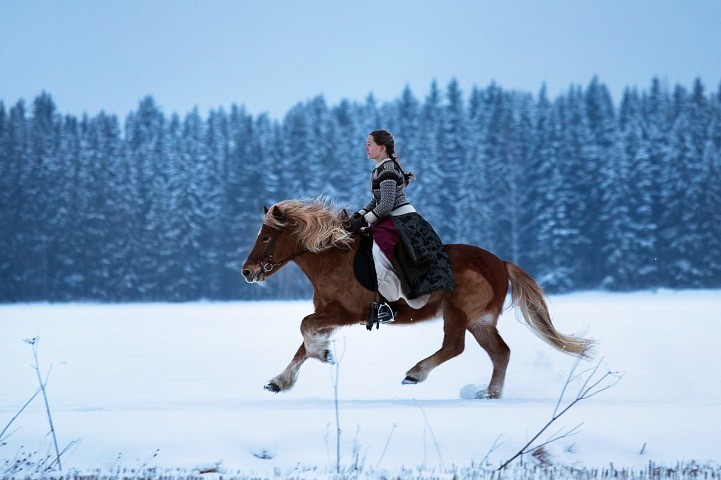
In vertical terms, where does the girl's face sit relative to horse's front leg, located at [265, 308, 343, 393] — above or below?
above

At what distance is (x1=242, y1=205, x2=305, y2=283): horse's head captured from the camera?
8656mm

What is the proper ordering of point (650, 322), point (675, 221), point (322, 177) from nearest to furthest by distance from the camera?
1. point (650, 322)
2. point (675, 221)
3. point (322, 177)

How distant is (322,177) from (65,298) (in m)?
20.7

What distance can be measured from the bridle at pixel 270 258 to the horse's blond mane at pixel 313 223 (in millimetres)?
82

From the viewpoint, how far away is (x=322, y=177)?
68188 mm

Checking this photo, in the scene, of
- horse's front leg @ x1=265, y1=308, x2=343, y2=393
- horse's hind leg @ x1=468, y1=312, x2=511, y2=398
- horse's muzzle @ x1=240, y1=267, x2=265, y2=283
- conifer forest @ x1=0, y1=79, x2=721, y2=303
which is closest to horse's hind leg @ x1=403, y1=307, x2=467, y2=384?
horse's hind leg @ x1=468, y1=312, x2=511, y2=398

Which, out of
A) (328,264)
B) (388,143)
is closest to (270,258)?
(328,264)

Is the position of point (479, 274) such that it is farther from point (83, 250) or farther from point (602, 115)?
point (602, 115)

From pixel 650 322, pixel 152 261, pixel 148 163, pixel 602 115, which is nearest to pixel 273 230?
pixel 650 322

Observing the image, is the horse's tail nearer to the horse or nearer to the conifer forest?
the horse

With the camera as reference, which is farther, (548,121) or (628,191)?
(548,121)

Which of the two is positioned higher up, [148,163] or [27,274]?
[148,163]

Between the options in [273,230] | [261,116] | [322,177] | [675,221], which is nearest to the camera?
[273,230]

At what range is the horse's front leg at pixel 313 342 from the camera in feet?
27.1
